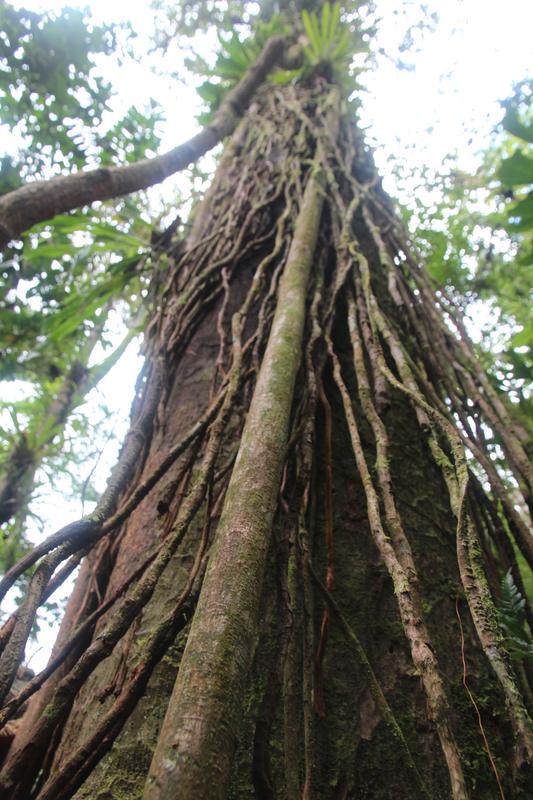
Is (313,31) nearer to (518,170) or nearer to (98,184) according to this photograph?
(98,184)

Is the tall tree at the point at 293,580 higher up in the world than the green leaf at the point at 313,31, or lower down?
lower down

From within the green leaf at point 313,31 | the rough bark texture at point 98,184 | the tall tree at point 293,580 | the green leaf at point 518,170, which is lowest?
the tall tree at point 293,580

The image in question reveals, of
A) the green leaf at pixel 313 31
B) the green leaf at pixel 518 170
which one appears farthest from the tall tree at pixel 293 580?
the green leaf at pixel 313 31

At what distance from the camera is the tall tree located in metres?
0.69

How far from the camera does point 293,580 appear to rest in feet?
3.08

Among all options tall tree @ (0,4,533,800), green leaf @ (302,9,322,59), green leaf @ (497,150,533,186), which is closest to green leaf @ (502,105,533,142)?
green leaf @ (497,150,533,186)

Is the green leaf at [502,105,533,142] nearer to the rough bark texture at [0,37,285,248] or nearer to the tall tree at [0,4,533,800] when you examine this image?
the tall tree at [0,4,533,800]

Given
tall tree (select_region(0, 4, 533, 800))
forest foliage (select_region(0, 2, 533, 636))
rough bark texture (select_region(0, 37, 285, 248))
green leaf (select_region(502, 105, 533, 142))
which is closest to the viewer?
tall tree (select_region(0, 4, 533, 800))

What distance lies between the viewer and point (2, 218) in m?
1.65

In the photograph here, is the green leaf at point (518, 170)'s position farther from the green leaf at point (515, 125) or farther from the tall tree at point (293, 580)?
the tall tree at point (293, 580)

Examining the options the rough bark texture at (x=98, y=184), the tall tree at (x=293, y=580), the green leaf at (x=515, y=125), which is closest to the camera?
the tall tree at (x=293, y=580)

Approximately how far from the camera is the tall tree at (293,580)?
27.3 inches

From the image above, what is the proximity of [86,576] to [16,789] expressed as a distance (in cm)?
61

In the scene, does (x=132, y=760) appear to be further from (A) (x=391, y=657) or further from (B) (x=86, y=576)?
(B) (x=86, y=576)
